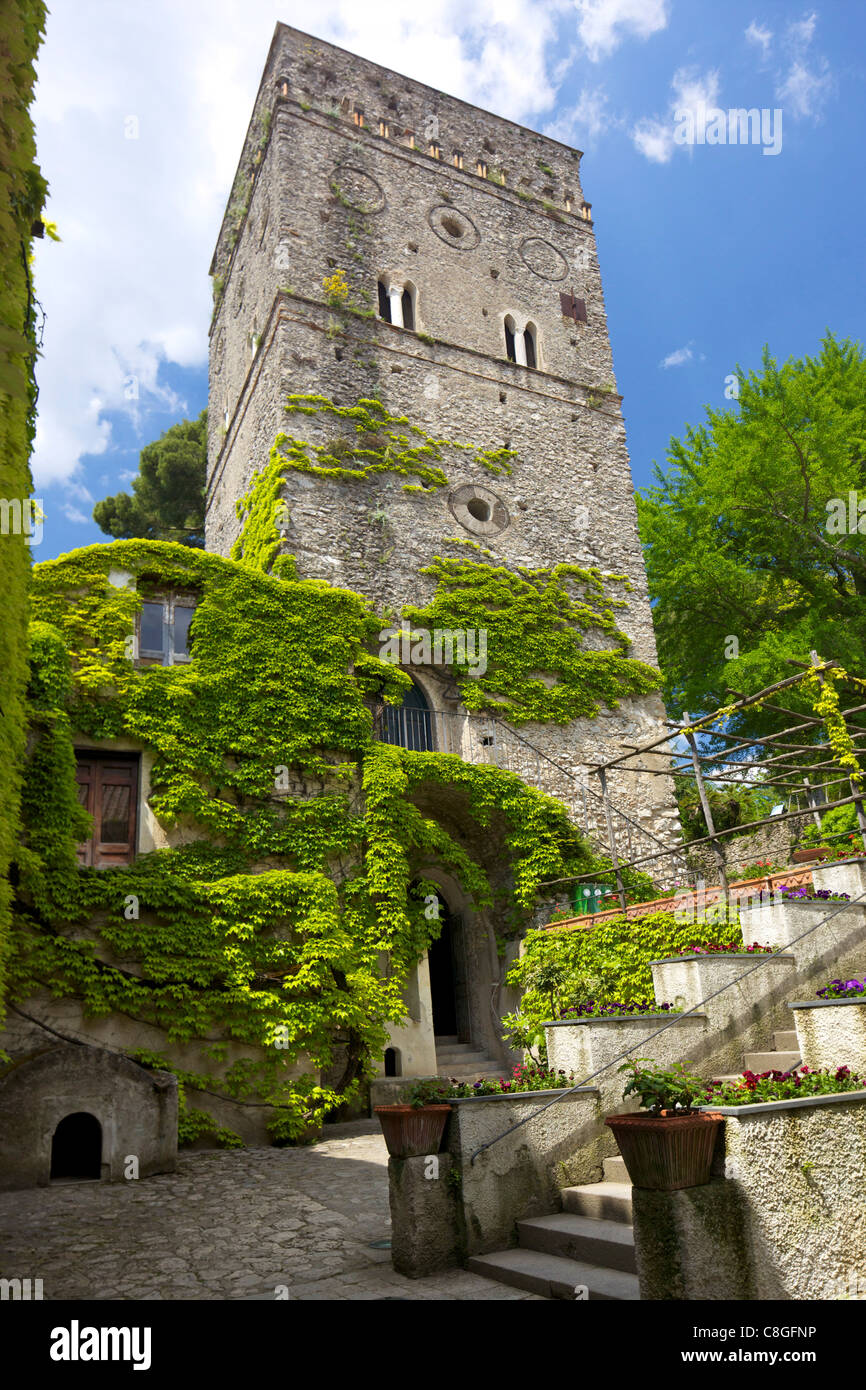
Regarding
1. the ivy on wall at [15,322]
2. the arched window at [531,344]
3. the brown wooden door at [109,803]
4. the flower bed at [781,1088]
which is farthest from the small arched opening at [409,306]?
the flower bed at [781,1088]

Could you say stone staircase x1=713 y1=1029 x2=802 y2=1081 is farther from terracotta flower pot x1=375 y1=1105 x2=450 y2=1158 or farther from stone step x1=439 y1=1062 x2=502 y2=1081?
stone step x1=439 y1=1062 x2=502 y2=1081

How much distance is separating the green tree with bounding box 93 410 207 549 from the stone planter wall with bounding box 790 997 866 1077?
87.9 ft

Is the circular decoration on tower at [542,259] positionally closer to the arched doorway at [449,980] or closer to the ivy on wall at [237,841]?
the ivy on wall at [237,841]

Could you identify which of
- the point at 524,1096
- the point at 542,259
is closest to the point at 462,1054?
the point at 524,1096

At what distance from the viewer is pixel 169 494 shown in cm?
3000

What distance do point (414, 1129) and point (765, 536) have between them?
17.4 meters

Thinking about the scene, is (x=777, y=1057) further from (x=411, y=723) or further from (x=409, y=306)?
(x=409, y=306)

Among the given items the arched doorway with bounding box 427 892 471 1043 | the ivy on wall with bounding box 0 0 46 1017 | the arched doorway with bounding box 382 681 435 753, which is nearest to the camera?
the ivy on wall with bounding box 0 0 46 1017

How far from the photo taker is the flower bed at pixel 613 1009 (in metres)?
7.09

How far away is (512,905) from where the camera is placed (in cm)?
1465

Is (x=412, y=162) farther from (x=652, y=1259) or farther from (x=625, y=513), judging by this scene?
(x=652, y=1259)

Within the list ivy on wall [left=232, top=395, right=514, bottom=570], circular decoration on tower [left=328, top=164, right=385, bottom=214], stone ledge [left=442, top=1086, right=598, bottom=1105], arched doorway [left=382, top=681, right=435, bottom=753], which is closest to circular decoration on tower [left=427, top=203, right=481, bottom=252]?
circular decoration on tower [left=328, top=164, right=385, bottom=214]

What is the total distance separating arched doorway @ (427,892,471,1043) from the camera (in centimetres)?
1492
